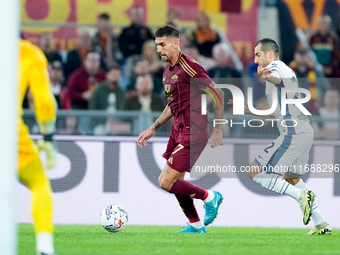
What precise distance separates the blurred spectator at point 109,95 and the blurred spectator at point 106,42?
5.43 ft

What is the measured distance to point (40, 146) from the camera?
179 inches

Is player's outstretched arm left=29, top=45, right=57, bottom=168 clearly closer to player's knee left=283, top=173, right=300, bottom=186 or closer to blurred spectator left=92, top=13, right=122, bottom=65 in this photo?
player's knee left=283, top=173, right=300, bottom=186

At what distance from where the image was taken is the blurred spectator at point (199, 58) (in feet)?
37.2

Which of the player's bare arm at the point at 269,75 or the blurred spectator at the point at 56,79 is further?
the blurred spectator at the point at 56,79

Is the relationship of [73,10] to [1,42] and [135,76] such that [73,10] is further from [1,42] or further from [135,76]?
[1,42]

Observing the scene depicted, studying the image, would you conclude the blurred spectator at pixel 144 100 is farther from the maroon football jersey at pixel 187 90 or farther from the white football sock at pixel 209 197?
the white football sock at pixel 209 197

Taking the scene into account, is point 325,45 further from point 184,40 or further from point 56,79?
point 56,79

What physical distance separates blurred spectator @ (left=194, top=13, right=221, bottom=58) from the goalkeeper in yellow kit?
7.89 metres

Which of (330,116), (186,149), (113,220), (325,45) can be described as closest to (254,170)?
(186,149)

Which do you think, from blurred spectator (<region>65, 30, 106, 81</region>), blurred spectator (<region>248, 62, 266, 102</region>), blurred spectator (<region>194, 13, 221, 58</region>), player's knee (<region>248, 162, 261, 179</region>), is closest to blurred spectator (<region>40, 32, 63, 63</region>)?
blurred spectator (<region>65, 30, 106, 81</region>)

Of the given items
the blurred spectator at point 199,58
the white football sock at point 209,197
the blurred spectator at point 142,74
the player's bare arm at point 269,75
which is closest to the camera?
the player's bare arm at point 269,75

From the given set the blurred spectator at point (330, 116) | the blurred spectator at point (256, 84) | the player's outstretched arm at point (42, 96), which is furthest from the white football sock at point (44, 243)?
the blurred spectator at point (256, 84)

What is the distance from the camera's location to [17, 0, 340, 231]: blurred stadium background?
9.02 m

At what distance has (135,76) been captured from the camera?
35.9ft
